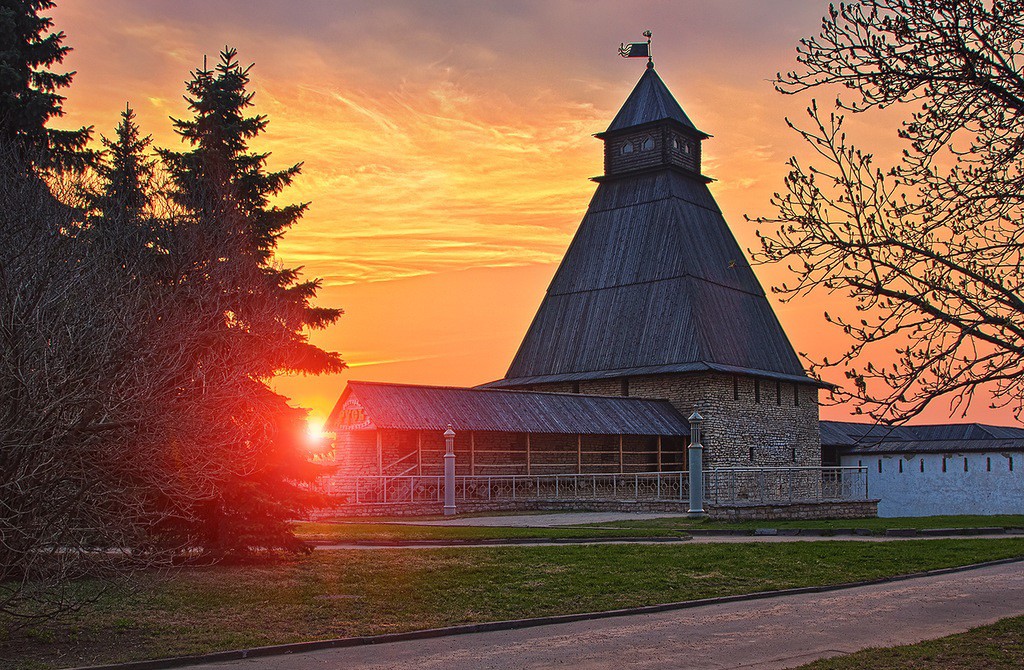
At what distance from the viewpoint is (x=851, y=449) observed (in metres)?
55.2

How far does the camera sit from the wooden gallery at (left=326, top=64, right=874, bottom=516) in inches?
1362

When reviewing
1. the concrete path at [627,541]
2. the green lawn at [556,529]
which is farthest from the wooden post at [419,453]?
the concrete path at [627,541]

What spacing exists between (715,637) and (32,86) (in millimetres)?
21514

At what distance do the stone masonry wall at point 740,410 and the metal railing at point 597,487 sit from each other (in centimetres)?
428

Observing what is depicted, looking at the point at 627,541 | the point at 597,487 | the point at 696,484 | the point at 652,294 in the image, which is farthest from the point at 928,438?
the point at 627,541

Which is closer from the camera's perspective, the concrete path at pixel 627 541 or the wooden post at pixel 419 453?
the concrete path at pixel 627 541

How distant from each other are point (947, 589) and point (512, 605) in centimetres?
556

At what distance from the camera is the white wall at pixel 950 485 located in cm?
4569

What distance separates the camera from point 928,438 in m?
57.0

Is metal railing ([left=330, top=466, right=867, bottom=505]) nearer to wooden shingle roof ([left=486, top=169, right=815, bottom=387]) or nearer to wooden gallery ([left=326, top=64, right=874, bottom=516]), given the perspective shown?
wooden gallery ([left=326, top=64, right=874, bottom=516])

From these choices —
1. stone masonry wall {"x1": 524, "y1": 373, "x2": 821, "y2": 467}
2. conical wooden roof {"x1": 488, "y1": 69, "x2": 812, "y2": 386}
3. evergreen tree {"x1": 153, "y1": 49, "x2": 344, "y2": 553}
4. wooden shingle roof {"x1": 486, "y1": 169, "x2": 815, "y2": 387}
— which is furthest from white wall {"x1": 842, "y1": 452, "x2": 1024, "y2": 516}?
evergreen tree {"x1": 153, "y1": 49, "x2": 344, "y2": 553}

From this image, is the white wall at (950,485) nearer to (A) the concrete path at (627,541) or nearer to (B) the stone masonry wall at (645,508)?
(B) the stone masonry wall at (645,508)

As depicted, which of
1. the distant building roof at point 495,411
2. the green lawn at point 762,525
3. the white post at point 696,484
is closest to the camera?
the green lawn at point 762,525

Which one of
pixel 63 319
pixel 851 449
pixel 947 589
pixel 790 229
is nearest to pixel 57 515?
pixel 63 319
